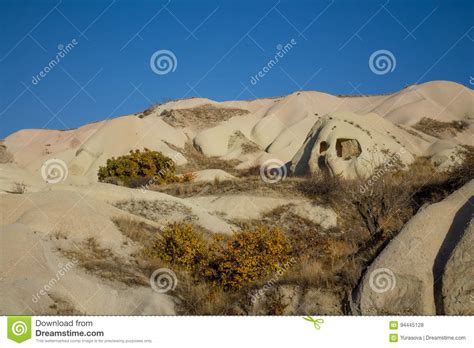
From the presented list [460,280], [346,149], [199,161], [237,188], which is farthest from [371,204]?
[199,161]

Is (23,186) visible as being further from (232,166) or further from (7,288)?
(232,166)

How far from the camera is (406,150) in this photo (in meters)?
24.3

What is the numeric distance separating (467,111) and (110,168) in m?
28.3

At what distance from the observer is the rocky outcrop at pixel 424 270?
670 cm

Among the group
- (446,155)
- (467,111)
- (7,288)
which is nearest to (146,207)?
(7,288)

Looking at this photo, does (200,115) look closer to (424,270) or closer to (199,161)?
(199,161)

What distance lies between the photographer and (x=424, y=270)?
22.4ft
